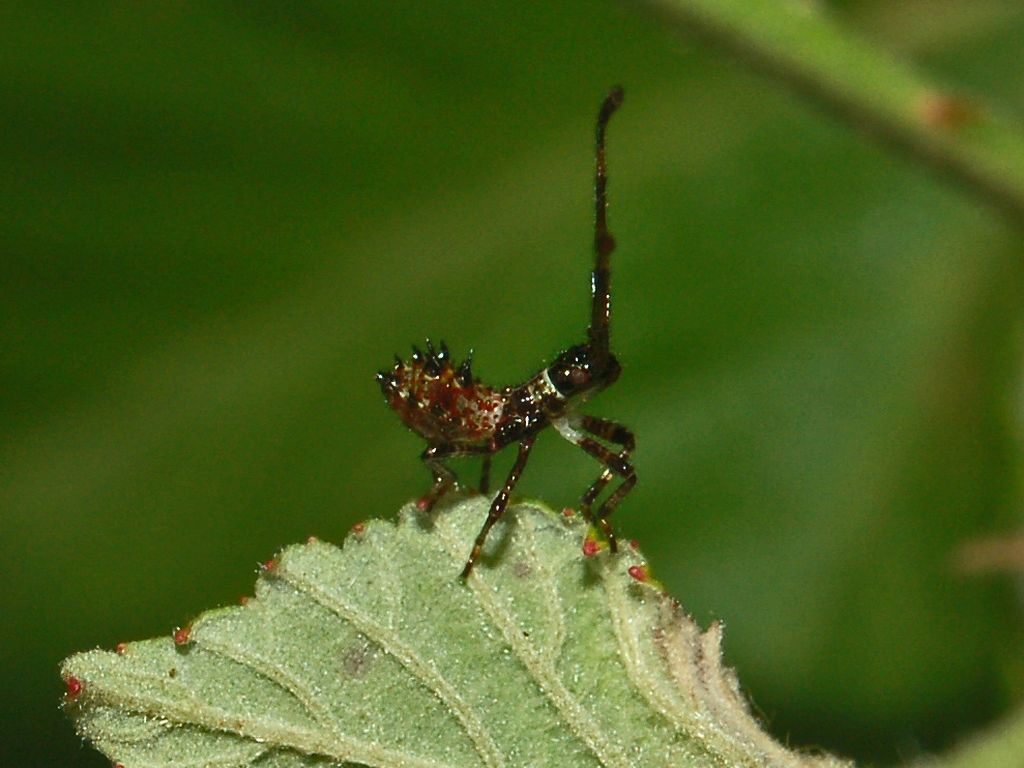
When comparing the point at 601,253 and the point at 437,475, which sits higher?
the point at 601,253

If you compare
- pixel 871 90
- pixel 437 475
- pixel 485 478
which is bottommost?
pixel 437 475

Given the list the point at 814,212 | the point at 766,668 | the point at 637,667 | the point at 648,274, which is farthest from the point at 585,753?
the point at 814,212

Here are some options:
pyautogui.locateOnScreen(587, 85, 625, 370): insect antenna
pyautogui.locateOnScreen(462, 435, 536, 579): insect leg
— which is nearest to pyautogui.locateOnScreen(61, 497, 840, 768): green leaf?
pyautogui.locateOnScreen(462, 435, 536, 579): insect leg

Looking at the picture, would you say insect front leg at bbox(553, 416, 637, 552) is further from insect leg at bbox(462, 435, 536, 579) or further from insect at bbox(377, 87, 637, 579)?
insect leg at bbox(462, 435, 536, 579)

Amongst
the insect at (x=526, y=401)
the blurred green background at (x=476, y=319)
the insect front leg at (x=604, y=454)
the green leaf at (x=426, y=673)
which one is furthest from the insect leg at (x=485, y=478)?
the blurred green background at (x=476, y=319)

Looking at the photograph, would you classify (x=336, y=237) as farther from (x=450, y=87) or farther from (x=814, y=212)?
(x=814, y=212)

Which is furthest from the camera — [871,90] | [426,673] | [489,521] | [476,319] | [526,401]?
[476,319]

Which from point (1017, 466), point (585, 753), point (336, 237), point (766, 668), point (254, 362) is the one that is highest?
point (336, 237)

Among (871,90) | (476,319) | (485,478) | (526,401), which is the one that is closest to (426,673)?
(485,478)

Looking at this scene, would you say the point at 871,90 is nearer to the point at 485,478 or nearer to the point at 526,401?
the point at 526,401
